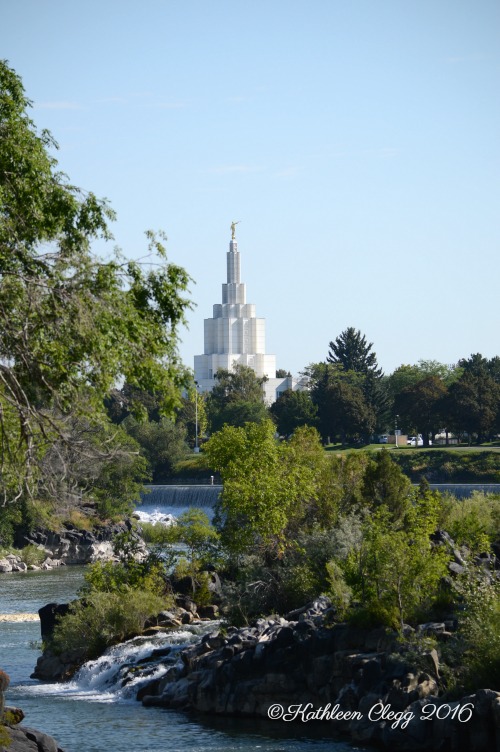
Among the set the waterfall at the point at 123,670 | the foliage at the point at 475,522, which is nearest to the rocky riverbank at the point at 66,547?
the foliage at the point at 475,522

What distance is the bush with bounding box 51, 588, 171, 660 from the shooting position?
34312 mm

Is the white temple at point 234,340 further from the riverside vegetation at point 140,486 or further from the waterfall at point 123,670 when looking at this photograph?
the waterfall at point 123,670

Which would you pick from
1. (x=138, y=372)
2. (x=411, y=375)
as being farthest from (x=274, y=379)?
(x=138, y=372)

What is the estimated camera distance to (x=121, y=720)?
2764 centimetres

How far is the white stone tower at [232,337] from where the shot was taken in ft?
570

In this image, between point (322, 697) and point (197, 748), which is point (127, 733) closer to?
point (197, 748)

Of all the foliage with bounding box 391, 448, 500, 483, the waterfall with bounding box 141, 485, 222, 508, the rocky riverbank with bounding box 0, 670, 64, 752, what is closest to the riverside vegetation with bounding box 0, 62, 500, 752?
the rocky riverbank with bounding box 0, 670, 64, 752

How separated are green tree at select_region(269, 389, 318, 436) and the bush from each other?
79.2 m

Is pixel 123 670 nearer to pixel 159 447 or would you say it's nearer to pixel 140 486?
pixel 140 486

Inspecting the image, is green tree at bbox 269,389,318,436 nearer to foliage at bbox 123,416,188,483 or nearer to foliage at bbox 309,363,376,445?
foliage at bbox 309,363,376,445

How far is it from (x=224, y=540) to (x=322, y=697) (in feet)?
37.9

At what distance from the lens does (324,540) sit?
35.9 m

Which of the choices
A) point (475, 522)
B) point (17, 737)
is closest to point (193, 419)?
point (475, 522)

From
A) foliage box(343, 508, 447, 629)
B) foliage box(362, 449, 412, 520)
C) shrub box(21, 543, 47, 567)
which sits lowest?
shrub box(21, 543, 47, 567)
